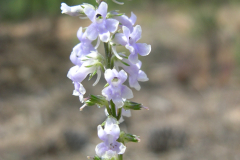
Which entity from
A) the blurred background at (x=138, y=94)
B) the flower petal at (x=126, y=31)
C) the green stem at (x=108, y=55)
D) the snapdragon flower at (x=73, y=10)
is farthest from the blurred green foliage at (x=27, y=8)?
the flower petal at (x=126, y=31)

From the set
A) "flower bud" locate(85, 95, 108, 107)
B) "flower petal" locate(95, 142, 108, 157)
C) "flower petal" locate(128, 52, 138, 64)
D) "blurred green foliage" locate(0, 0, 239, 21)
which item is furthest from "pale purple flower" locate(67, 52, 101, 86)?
"blurred green foliage" locate(0, 0, 239, 21)

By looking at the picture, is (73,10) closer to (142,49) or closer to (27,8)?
(142,49)

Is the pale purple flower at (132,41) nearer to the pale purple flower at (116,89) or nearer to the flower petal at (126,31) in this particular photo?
the flower petal at (126,31)

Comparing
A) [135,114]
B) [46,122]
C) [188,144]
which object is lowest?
[188,144]

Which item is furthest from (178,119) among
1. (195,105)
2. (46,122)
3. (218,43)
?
(218,43)

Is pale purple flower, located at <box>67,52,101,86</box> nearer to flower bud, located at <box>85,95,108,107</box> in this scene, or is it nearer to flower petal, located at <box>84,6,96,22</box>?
flower bud, located at <box>85,95,108,107</box>

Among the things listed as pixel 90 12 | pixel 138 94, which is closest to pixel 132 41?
pixel 90 12

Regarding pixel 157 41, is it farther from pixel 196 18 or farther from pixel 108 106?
pixel 108 106
